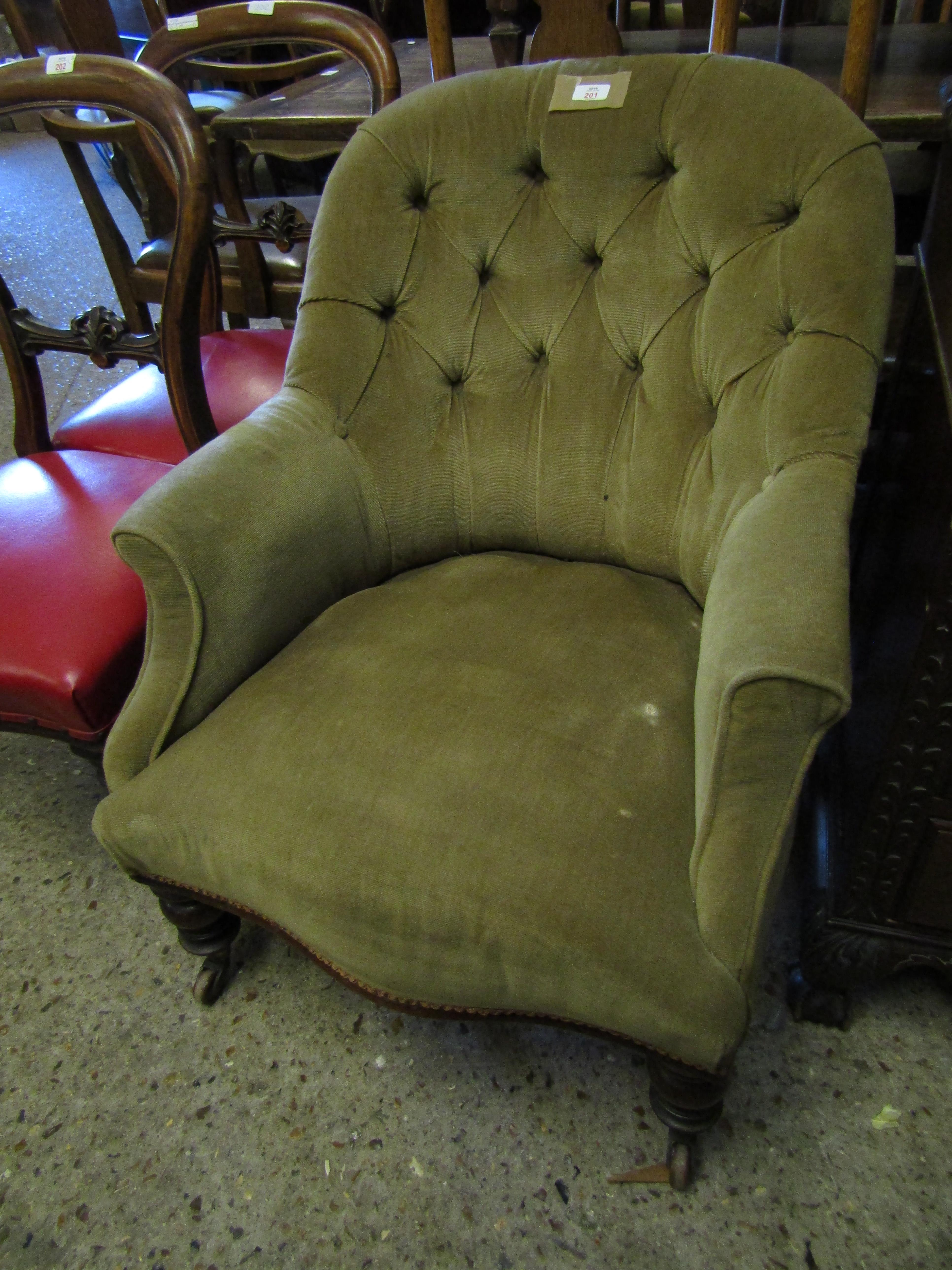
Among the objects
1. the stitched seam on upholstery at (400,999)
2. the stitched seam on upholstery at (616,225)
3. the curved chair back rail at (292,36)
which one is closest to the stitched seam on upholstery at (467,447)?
the stitched seam on upholstery at (616,225)

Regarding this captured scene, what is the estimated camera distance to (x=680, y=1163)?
88 centimetres

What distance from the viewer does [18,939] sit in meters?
1.20

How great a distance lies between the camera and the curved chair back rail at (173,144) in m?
1.21

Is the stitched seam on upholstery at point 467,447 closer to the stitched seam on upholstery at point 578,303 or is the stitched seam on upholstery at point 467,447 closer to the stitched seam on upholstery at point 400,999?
the stitched seam on upholstery at point 578,303

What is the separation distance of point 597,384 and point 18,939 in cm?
109

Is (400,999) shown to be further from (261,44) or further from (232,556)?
(261,44)

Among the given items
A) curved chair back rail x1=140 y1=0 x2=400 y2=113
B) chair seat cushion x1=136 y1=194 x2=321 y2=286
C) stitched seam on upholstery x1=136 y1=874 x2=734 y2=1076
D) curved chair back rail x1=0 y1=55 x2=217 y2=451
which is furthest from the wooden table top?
stitched seam on upholstery x1=136 y1=874 x2=734 y2=1076

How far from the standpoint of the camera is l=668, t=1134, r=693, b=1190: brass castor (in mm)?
878

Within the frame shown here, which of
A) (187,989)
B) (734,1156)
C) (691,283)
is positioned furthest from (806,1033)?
(691,283)

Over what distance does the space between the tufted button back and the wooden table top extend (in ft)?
1.01

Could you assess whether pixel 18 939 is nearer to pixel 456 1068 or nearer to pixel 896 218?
pixel 456 1068

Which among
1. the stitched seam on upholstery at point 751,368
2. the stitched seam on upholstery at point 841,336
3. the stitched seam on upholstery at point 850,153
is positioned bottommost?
the stitched seam on upholstery at point 751,368

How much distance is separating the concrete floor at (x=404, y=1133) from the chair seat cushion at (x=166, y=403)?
0.78 m

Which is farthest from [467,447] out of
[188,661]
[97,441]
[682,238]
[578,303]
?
[97,441]
